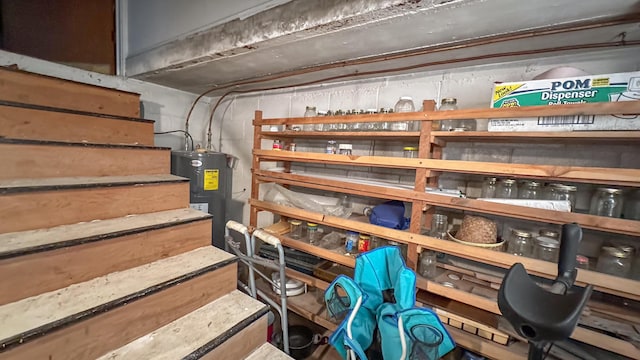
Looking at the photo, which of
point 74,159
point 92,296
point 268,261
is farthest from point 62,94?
point 268,261

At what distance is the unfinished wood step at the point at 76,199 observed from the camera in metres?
0.93

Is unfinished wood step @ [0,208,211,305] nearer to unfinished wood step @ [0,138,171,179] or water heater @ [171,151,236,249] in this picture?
unfinished wood step @ [0,138,171,179]

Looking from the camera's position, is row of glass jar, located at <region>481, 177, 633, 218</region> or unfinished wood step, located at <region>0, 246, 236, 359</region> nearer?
unfinished wood step, located at <region>0, 246, 236, 359</region>

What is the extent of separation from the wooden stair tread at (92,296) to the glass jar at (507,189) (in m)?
1.34

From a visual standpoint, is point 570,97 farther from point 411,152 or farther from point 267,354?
point 267,354

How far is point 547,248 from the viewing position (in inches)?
38.5

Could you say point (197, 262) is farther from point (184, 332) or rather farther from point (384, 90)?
point (384, 90)

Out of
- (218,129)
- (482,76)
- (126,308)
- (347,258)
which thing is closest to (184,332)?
(126,308)

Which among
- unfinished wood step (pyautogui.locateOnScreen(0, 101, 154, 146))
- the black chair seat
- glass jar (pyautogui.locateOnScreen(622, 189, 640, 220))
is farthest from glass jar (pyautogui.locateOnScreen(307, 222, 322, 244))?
glass jar (pyautogui.locateOnScreen(622, 189, 640, 220))

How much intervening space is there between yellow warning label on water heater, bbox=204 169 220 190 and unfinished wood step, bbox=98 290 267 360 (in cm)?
121

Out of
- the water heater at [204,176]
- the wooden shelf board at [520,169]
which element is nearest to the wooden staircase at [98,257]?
the water heater at [204,176]

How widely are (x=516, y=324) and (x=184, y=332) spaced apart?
107 cm

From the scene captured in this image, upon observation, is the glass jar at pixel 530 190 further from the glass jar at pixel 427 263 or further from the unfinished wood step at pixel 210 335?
the unfinished wood step at pixel 210 335

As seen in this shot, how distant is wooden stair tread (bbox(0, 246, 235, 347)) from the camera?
0.71 meters
